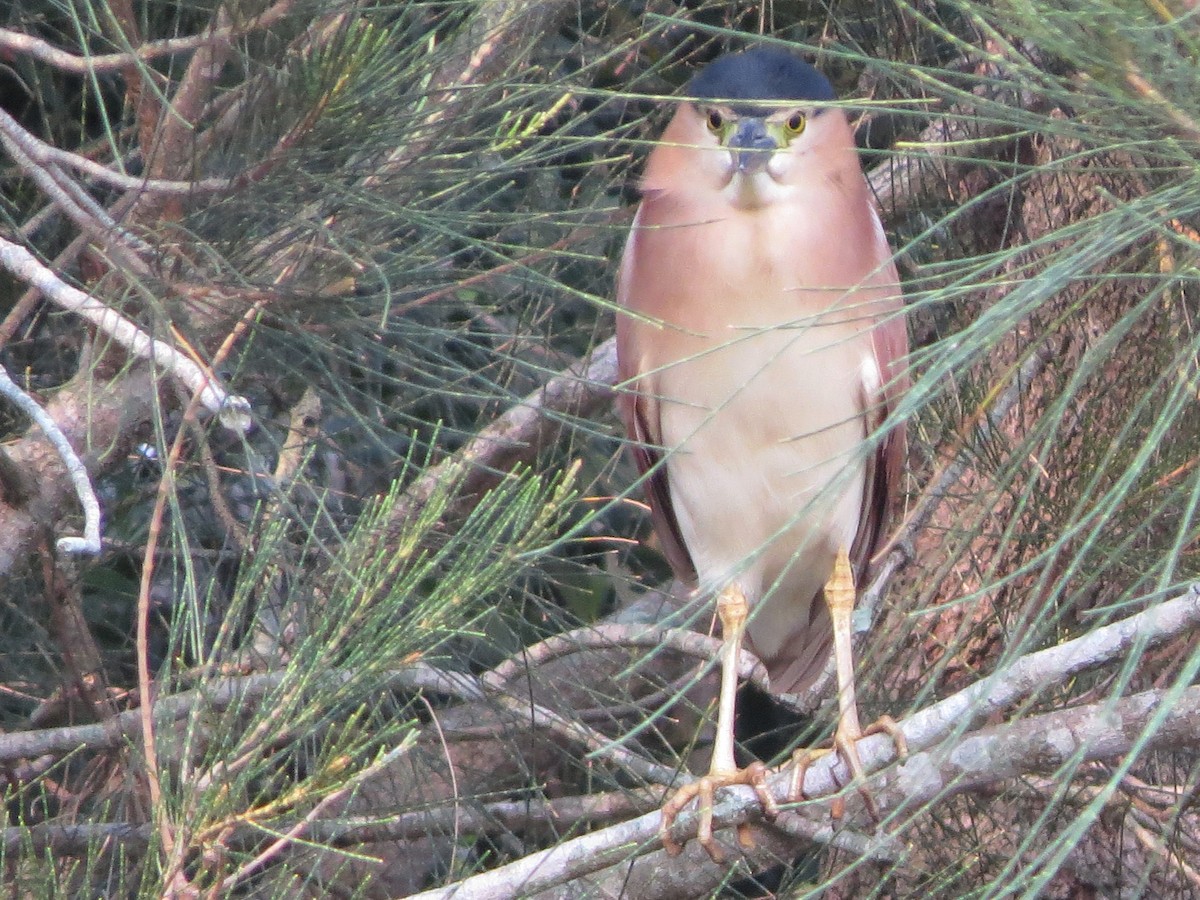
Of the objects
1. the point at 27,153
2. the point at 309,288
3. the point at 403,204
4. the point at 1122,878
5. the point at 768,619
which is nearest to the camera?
the point at 27,153

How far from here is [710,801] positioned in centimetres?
192

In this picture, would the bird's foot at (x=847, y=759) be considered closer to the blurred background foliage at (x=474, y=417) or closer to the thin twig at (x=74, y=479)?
the blurred background foliage at (x=474, y=417)

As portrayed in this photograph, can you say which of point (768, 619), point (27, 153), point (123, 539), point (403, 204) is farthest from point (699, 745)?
point (27, 153)

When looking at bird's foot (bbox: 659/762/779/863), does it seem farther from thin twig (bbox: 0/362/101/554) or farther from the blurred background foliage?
thin twig (bbox: 0/362/101/554)

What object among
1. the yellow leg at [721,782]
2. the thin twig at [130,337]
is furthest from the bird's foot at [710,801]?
A: the thin twig at [130,337]

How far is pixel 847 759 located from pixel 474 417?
1200 mm

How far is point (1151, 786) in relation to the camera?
2.10 m

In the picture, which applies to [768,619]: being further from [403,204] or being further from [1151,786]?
[403,204]

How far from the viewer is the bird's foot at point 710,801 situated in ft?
5.87

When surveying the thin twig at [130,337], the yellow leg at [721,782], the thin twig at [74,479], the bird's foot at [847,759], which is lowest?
the yellow leg at [721,782]

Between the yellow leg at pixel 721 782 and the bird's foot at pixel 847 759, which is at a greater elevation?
the bird's foot at pixel 847 759

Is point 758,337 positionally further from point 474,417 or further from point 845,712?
point 474,417

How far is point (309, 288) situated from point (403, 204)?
17cm

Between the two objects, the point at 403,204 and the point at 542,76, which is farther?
the point at 542,76
